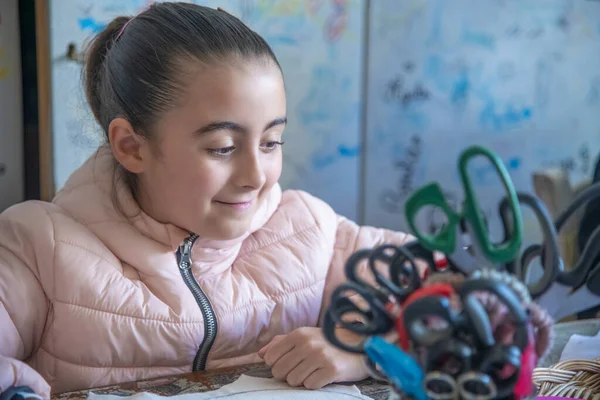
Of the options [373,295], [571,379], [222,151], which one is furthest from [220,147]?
[571,379]

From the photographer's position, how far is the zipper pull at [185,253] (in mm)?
996

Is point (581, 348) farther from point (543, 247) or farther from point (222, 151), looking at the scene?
point (222, 151)

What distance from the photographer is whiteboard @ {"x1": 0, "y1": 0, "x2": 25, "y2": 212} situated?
91.6 inches

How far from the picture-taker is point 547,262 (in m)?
0.61

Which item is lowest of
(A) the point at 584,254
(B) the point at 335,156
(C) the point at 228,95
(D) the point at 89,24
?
(B) the point at 335,156

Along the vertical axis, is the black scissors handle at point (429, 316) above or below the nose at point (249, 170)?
below

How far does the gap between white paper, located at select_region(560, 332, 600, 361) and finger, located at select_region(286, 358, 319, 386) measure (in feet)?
1.25

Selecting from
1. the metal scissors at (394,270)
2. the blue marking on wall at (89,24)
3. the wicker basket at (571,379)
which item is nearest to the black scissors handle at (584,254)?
the metal scissors at (394,270)

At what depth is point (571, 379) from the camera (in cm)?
85

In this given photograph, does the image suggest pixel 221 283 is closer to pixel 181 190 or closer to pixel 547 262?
pixel 181 190

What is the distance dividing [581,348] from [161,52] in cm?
73

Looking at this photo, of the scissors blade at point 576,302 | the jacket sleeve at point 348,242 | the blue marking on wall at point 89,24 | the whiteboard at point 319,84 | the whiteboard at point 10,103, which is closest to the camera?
the scissors blade at point 576,302

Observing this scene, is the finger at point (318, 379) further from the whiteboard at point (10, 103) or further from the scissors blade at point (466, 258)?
the whiteboard at point (10, 103)

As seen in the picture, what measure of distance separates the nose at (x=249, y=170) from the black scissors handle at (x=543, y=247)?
0.38m
